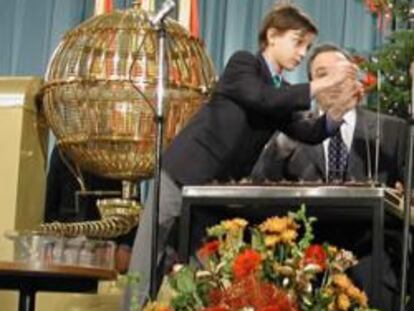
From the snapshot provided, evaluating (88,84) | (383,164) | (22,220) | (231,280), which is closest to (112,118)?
(88,84)

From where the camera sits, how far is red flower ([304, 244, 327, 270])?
2223 mm

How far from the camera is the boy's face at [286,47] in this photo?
3.10m

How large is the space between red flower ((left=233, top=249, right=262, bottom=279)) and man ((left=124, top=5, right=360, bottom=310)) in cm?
86

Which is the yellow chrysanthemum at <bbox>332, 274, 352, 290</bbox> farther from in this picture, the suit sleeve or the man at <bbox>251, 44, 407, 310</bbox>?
the man at <bbox>251, 44, 407, 310</bbox>

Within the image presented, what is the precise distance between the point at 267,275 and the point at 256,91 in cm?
86

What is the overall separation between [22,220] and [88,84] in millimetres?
626

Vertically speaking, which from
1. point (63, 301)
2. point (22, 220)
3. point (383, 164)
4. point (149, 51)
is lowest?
point (63, 301)

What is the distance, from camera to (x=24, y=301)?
10.6 feet

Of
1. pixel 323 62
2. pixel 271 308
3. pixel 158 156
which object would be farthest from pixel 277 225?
pixel 323 62

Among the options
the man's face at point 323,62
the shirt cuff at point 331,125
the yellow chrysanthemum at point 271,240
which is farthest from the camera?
the man's face at point 323,62

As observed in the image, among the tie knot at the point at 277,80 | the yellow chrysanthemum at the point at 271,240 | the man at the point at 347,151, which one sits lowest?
the yellow chrysanthemum at the point at 271,240

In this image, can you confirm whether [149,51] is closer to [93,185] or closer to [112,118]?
[112,118]

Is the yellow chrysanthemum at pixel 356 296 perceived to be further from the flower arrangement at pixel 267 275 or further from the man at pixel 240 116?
the man at pixel 240 116

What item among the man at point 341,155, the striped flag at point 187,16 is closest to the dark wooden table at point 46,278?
the man at point 341,155
